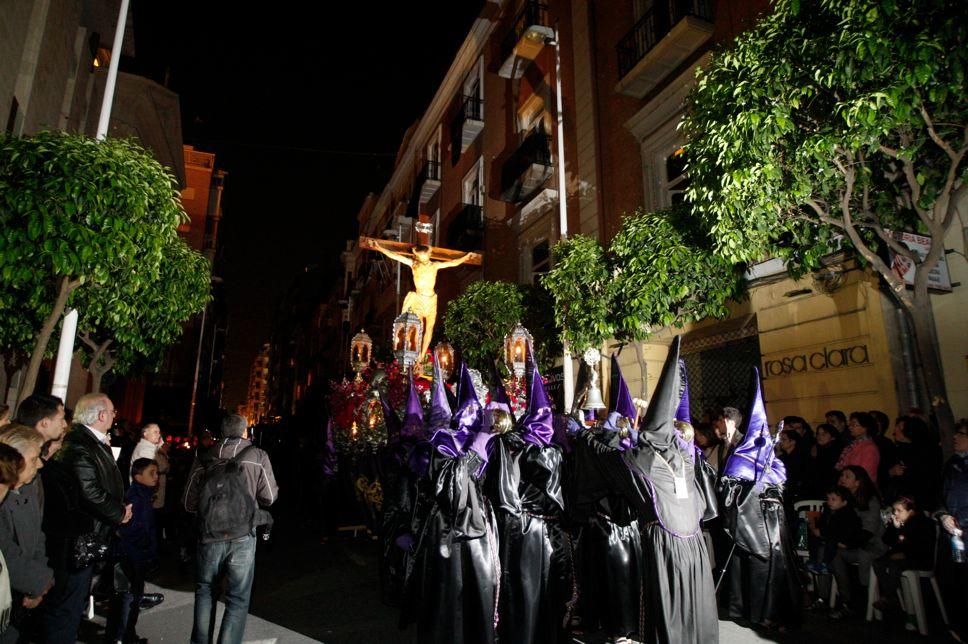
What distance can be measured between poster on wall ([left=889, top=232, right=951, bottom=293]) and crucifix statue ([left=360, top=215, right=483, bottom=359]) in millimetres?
8717

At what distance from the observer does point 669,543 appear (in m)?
4.69

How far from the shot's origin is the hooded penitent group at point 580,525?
466cm

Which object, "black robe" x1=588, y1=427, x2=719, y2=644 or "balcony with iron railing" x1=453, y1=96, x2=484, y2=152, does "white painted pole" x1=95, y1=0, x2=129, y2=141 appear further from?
"balcony with iron railing" x1=453, y1=96, x2=484, y2=152

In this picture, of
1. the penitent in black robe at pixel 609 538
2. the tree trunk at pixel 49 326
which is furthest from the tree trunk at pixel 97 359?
the penitent in black robe at pixel 609 538

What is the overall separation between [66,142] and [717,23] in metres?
10.9

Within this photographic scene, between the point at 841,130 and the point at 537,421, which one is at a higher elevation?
the point at 841,130

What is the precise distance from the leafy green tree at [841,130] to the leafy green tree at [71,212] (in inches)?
256

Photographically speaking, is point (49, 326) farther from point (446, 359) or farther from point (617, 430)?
point (617, 430)

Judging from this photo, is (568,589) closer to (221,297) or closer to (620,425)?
(620,425)

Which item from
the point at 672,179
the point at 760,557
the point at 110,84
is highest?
the point at 672,179

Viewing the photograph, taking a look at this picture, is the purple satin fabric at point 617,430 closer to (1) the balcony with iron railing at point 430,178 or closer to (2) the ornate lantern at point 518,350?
(2) the ornate lantern at point 518,350

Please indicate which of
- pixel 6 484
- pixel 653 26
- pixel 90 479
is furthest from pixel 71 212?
pixel 653 26

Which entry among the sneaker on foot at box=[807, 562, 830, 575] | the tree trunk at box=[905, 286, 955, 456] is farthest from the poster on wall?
the sneaker on foot at box=[807, 562, 830, 575]

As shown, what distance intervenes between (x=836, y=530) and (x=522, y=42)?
15.2 meters
